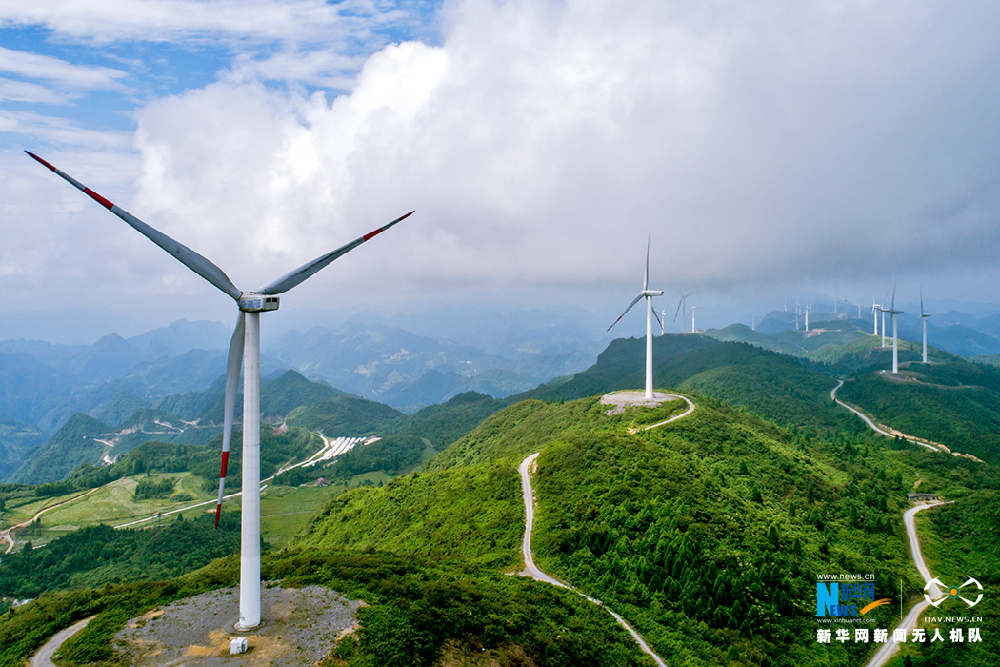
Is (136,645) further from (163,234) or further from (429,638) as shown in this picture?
(163,234)

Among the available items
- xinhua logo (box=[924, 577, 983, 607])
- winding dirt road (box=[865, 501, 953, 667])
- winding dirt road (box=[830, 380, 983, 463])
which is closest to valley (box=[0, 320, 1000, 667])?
winding dirt road (box=[865, 501, 953, 667])

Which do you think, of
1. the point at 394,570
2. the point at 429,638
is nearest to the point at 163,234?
the point at 429,638

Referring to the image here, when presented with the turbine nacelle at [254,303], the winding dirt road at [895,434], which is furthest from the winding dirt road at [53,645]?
the winding dirt road at [895,434]

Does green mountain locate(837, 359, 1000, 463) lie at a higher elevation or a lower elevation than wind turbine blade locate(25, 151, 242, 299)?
lower

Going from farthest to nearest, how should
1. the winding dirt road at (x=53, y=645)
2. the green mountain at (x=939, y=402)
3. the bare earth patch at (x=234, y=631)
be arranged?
the green mountain at (x=939, y=402), the winding dirt road at (x=53, y=645), the bare earth patch at (x=234, y=631)

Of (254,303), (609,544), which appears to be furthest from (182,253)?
(609,544)

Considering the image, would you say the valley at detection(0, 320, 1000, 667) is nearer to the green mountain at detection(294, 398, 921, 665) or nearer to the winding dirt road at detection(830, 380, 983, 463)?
the green mountain at detection(294, 398, 921, 665)

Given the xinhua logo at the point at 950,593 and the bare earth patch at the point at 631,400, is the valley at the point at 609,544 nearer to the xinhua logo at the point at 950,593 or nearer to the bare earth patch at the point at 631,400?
the bare earth patch at the point at 631,400
